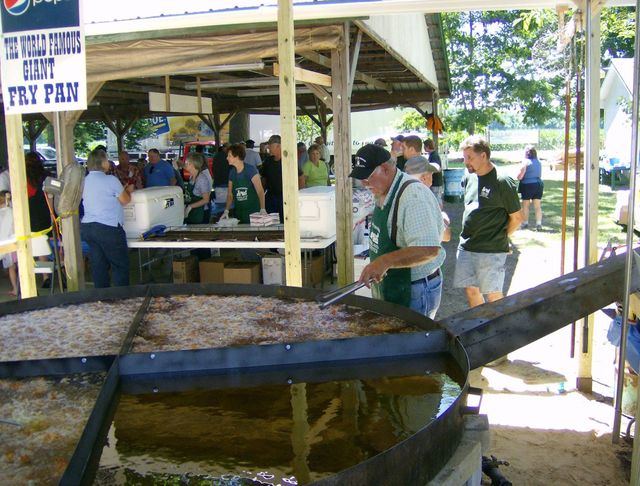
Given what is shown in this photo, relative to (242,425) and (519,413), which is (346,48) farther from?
(242,425)

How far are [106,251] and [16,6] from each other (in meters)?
3.49

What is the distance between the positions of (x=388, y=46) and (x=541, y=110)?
2735cm

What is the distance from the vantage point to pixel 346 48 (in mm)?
6719

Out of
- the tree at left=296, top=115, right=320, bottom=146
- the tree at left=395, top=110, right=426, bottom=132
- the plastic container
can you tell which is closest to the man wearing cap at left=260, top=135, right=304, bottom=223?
the plastic container

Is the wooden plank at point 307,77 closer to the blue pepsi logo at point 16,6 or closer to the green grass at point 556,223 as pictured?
the blue pepsi logo at point 16,6

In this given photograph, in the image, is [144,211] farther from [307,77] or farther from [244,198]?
[307,77]

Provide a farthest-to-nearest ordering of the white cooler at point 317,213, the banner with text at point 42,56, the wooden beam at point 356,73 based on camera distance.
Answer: the white cooler at point 317,213 < the wooden beam at point 356,73 < the banner with text at point 42,56

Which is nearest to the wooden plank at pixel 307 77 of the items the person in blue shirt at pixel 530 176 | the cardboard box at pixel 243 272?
the cardboard box at pixel 243 272

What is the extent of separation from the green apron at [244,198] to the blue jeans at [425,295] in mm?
5105

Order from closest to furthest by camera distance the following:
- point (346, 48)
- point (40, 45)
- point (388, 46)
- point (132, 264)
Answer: point (40, 45) → point (346, 48) → point (388, 46) → point (132, 264)

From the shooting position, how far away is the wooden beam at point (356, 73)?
281 inches

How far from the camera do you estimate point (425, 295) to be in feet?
12.8

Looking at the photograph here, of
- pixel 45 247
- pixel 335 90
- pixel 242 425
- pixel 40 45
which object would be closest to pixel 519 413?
pixel 242 425

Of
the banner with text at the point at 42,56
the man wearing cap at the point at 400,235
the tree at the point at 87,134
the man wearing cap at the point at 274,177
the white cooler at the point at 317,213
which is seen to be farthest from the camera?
the tree at the point at 87,134
